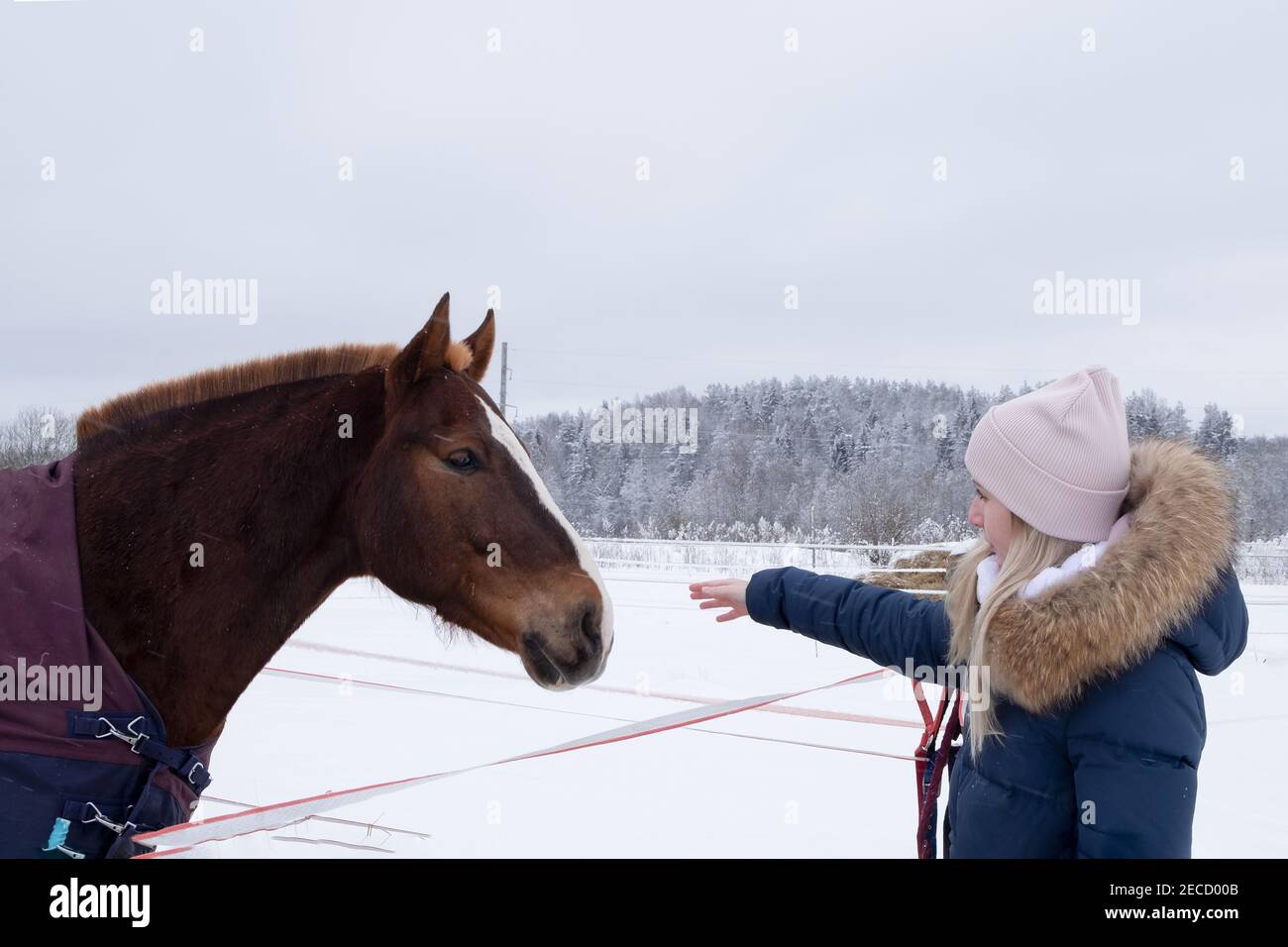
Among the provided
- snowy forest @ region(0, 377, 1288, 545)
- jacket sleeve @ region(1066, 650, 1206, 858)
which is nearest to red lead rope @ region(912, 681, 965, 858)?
jacket sleeve @ region(1066, 650, 1206, 858)

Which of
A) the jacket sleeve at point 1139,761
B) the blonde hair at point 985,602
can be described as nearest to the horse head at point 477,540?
the blonde hair at point 985,602

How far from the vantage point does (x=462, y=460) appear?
2.43 metres

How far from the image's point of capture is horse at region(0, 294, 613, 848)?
2193 mm

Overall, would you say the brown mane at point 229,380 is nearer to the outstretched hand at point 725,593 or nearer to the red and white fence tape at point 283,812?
the red and white fence tape at point 283,812

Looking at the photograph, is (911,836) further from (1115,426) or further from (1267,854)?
(1115,426)

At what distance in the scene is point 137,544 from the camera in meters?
2.20

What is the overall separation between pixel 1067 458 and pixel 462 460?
1.51m

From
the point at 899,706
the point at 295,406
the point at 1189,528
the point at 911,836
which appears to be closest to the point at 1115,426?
the point at 1189,528

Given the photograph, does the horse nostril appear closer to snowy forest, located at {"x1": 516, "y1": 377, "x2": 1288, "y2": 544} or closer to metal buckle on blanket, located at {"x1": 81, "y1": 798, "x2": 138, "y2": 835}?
metal buckle on blanket, located at {"x1": 81, "y1": 798, "x2": 138, "y2": 835}

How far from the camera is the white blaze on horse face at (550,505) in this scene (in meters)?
2.39

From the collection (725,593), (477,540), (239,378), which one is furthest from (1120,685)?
(239,378)

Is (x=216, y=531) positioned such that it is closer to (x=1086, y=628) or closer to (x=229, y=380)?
(x=229, y=380)

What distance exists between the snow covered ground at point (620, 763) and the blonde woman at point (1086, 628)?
152 cm

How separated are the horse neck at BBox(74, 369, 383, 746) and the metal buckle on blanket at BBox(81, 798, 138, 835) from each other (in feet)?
0.73
